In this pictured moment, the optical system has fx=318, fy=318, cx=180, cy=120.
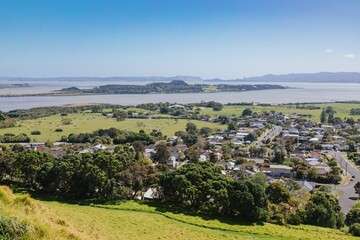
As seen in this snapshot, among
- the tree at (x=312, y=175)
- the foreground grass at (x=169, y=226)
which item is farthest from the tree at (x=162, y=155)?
the foreground grass at (x=169, y=226)

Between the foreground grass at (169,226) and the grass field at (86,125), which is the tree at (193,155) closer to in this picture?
the grass field at (86,125)

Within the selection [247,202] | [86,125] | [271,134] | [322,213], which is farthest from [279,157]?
[86,125]

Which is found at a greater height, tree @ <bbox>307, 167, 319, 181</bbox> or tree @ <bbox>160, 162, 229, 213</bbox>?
tree @ <bbox>160, 162, 229, 213</bbox>

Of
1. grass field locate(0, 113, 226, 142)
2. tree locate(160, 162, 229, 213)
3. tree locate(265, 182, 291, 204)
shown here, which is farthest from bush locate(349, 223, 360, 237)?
grass field locate(0, 113, 226, 142)

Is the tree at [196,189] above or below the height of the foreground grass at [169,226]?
above

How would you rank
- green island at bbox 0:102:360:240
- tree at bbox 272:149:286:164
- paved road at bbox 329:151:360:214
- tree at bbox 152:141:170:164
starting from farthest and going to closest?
tree at bbox 272:149:286:164 < tree at bbox 152:141:170:164 < paved road at bbox 329:151:360:214 < green island at bbox 0:102:360:240

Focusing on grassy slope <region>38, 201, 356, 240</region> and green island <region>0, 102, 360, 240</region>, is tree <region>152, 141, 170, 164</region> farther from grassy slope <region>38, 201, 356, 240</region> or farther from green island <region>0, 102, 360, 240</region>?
grassy slope <region>38, 201, 356, 240</region>
